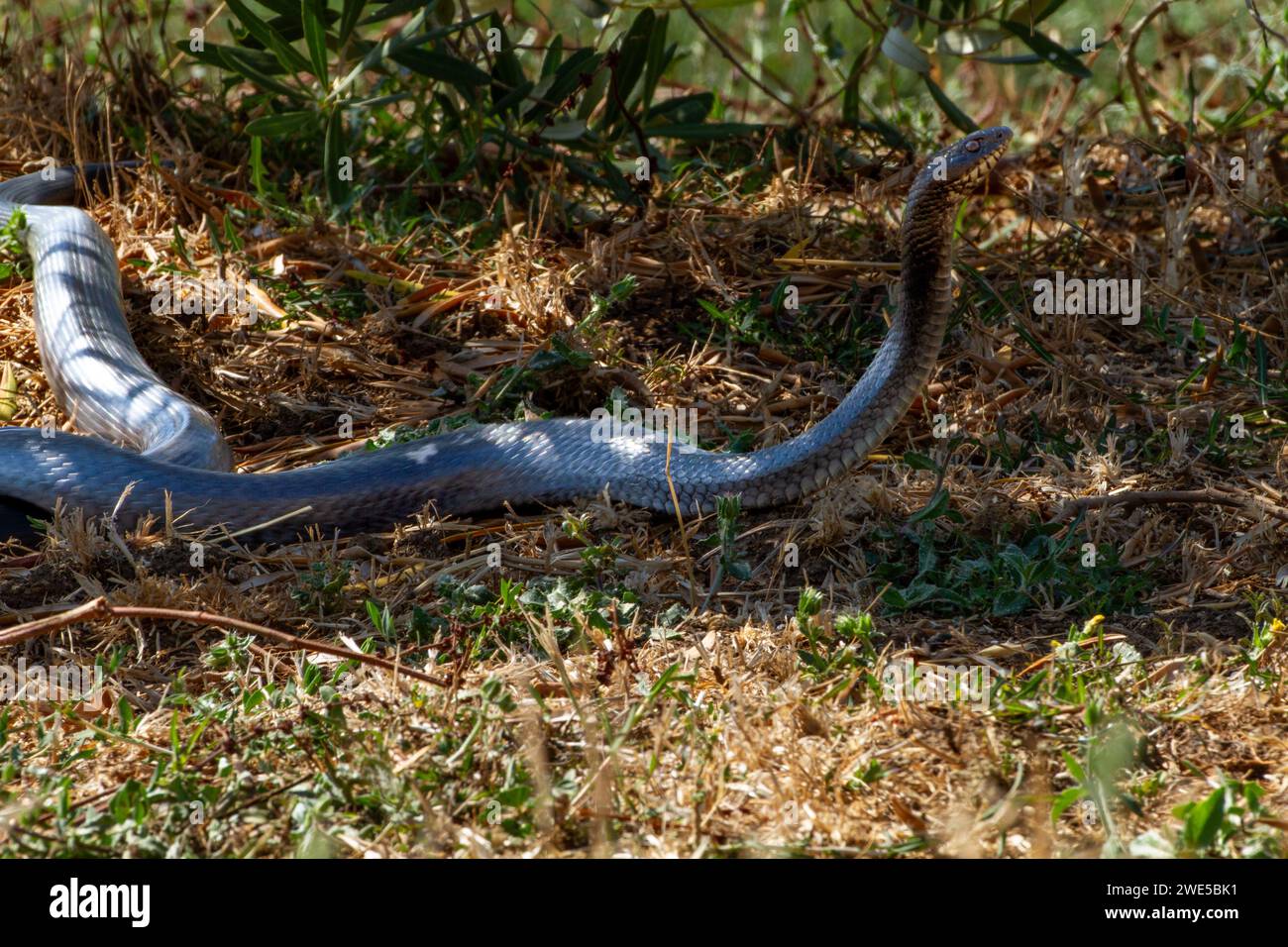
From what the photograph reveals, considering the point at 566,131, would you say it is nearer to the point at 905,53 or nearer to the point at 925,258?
the point at 905,53

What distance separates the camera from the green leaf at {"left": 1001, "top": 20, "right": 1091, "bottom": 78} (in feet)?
17.8

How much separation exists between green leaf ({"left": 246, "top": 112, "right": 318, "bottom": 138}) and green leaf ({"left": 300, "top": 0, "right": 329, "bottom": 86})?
213mm

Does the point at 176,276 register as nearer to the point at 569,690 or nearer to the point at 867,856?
the point at 569,690

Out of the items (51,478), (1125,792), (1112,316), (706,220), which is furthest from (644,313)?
(1125,792)

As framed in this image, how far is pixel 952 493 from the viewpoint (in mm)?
4062

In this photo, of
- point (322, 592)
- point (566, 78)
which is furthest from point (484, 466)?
point (566, 78)

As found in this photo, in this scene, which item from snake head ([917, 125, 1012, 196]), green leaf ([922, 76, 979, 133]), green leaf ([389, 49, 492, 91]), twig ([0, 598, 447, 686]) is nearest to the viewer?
twig ([0, 598, 447, 686])

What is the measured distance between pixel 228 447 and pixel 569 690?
2103mm

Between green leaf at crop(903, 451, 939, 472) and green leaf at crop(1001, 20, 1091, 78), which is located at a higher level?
green leaf at crop(1001, 20, 1091, 78)

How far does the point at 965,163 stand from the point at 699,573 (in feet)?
4.25

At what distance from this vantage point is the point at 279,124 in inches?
215

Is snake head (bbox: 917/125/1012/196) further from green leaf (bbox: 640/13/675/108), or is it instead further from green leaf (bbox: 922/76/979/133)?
green leaf (bbox: 640/13/675/108)

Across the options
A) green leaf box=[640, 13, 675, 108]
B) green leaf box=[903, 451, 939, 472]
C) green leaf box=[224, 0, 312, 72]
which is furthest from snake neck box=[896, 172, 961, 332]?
green leaf box=[224, 0, 312, 72]

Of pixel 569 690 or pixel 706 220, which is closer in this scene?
pixel 569 690
